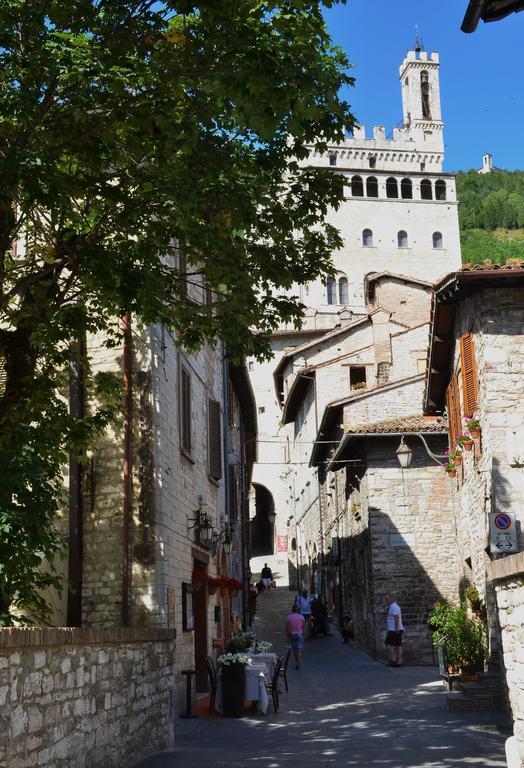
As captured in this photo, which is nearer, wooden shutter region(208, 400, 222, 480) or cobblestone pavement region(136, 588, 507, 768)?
cobblestone pavement region(136, 588, 507, 768)

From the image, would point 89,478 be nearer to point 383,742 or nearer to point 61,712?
point 383,742

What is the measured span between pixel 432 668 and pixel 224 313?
47.7 ft

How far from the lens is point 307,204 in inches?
367

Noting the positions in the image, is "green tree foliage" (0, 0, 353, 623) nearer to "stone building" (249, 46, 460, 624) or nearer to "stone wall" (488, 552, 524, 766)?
"stone building" (249, 46, 460, 624)

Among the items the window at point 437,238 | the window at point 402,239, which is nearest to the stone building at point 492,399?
the window at point 402,239

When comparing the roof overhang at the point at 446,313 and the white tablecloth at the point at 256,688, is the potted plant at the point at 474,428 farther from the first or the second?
the white tablecloth at the point at 256,688

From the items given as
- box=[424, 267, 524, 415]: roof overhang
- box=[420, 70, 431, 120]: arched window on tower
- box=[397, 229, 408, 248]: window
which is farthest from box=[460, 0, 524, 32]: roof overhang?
box=[420, 70, 431, 120]: arched window on tower

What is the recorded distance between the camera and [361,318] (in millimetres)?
37812

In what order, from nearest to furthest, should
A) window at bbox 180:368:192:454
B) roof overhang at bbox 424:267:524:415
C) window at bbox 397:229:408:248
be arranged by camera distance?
roof overhang at bbox 424:267:524:415 → window at bbox 180:368:192:454 → window at bbox 397:229:408:248

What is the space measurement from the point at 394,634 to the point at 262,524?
4201 cm

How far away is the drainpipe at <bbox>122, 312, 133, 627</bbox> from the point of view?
12.5m

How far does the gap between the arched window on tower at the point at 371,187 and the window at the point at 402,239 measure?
13.3 feet

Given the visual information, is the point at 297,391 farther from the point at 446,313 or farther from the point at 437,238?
the point at 437,238

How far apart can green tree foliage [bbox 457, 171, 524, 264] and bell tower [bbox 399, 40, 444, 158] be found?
2064 centimetres
